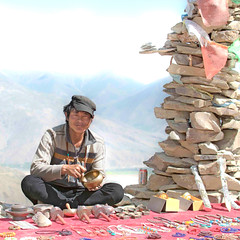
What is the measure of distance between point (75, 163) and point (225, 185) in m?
1.98

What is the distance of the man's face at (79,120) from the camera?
4.12 meters

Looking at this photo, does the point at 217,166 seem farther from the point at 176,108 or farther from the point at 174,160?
the point at 176,108

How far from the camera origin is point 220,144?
18.6ft

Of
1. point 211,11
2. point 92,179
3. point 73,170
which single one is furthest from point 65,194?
point 211,11

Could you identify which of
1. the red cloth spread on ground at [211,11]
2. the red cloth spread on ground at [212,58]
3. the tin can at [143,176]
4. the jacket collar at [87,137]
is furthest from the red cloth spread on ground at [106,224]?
the red cloth spread on ground at [211,11]

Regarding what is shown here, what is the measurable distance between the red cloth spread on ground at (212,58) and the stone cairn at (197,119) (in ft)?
0.38

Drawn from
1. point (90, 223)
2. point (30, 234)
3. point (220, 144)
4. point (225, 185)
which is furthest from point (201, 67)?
point (30, 234)

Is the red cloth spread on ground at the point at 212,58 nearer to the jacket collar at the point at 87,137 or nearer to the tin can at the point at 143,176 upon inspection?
the tin can at the point at 143,176

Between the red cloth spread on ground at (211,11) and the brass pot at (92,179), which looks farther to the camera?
the red cloth spread on ground at (211,11)

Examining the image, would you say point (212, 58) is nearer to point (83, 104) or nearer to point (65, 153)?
point (83, 104)

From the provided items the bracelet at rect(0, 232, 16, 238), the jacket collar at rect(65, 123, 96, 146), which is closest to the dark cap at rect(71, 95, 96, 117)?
the jacket collar at rect(65, 123, 96, 146)

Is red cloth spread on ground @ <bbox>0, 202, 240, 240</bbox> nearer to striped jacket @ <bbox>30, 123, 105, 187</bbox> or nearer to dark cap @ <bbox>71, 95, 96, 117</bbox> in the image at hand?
striped jacket @ <bbox>30, 123, 105, 187</bbox>

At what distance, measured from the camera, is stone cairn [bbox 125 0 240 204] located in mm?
5449

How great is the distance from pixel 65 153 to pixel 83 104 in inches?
21.0
